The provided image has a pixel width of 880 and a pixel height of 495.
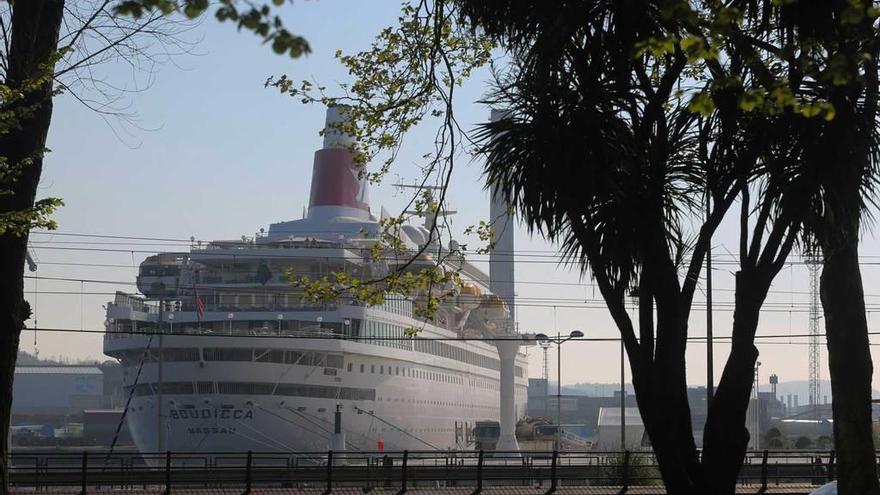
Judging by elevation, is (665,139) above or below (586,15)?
below

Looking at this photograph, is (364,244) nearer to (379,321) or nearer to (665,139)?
(379,321)

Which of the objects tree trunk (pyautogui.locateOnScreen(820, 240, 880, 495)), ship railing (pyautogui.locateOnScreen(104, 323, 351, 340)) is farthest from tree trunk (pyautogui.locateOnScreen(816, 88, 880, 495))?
ship railing (pyautogui.locateOnScreen(104, 323, 351, 340))

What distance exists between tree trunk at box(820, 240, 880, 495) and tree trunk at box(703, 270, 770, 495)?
152 centimetres

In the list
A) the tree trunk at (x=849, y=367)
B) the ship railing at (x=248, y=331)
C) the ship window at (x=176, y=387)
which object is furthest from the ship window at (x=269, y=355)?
the tree trunk at (x=849, y=367)

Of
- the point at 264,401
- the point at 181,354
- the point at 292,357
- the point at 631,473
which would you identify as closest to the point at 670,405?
the point at 631,473

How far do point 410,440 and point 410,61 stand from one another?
4584 centimetres

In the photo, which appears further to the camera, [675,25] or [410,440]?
[410,440]

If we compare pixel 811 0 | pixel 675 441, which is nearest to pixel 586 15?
pixel 811 0

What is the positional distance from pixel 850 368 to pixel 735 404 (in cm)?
198

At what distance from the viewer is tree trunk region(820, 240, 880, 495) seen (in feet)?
34.8

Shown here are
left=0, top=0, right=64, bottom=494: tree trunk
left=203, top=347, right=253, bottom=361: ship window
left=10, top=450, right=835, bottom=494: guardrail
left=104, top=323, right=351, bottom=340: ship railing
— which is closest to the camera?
left=0, top=0, right=64, bottom=494: tree trunk

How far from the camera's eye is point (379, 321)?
52188 mm

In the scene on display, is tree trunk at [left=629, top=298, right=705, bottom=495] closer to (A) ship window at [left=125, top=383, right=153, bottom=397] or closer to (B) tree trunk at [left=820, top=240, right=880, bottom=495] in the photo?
(B) tree trunk at [left=820, top=240, right=880, bottom=495]

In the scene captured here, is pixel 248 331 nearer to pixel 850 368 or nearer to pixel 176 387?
pixel 176 387
